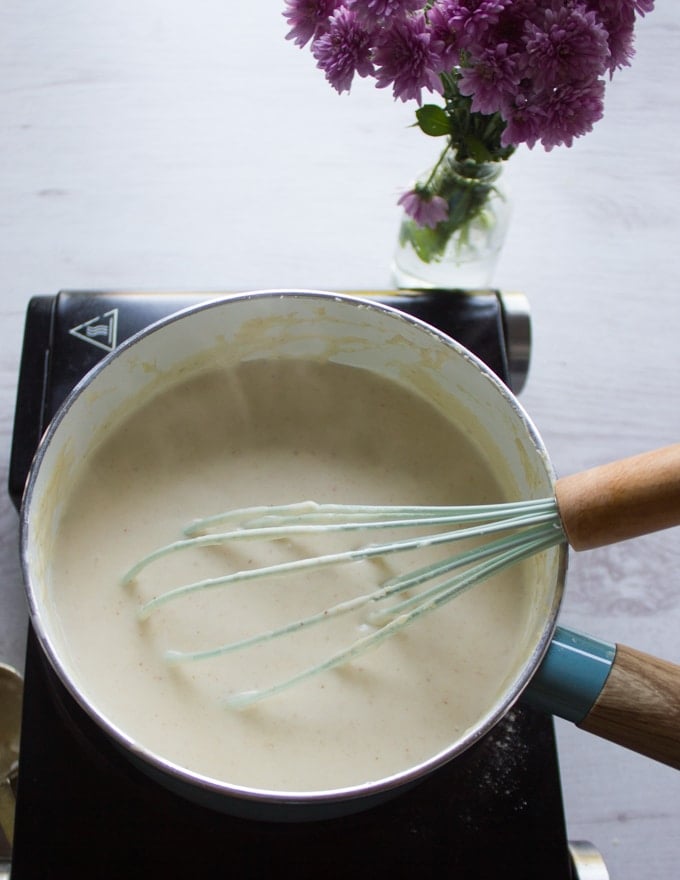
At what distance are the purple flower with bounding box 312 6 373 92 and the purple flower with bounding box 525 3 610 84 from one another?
10 cm

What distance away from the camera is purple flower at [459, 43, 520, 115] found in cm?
59

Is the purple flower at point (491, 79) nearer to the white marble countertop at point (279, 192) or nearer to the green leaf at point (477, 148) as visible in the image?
the green leaf at point (477, 148)

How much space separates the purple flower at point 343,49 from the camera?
1.99 feet

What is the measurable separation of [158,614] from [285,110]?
0.51 meters

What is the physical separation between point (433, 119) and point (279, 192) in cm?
27

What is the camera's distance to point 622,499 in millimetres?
513

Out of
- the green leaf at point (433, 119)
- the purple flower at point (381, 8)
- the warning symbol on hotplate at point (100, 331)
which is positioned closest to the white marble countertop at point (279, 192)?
the warning symbol on hotplate at point (100, 331)

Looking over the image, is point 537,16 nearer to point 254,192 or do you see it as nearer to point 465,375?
point 465,375

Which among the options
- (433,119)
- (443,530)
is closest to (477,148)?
(433,119)

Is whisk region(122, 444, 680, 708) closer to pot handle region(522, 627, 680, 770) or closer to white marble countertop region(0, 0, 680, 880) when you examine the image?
pot handle region(522, 627, 680, 770)

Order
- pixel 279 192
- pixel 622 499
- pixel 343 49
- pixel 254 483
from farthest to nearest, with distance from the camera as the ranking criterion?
pixel 279 192
pixel 254 483
pixel 343 49
pixel 622 499

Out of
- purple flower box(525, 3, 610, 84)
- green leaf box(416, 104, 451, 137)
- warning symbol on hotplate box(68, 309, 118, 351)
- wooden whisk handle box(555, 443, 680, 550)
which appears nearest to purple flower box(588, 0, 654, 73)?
purple flower box(525, 3, 610, 84)

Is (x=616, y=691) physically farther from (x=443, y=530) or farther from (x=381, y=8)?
(x=381, y=8)

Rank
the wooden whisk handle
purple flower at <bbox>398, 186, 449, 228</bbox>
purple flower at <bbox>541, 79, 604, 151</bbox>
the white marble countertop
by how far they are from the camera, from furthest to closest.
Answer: the white marble countertop → purple flower at <bbox>398, 186, 449, 228</bbox> → purple flower at <bbox>541, 79, 604, 151</bbox> → the wooden whisk handle
